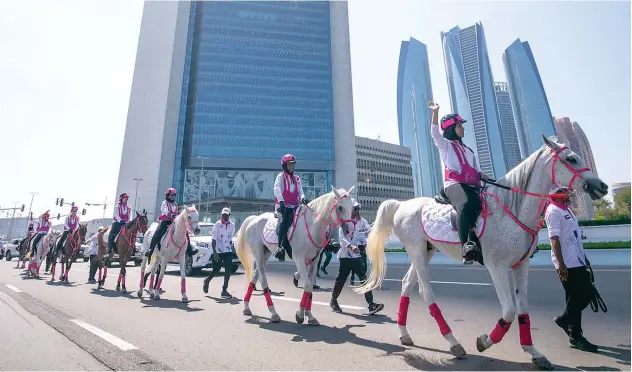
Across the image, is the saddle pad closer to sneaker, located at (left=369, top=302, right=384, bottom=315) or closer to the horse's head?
the horse's head

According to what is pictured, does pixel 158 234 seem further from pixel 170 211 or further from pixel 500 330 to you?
pixel 500 330

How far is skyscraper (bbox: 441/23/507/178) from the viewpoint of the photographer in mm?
147500

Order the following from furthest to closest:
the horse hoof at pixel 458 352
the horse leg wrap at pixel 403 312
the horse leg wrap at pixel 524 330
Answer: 1. the horse leg wrap at pixel 403 312
2. the horse hoof at pixel 458 352
3. the horse leg wrap at pixel 524 330

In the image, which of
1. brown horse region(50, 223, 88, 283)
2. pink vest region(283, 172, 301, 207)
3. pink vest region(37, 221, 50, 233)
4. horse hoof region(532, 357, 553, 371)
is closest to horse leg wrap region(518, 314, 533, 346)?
horse hoof region(532, 357, 553, 371)

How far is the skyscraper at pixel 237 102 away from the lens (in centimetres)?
7962

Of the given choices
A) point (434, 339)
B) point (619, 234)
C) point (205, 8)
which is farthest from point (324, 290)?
point (205, 8)

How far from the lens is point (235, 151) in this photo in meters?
80.8

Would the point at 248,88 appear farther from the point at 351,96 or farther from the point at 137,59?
the point at 137,59

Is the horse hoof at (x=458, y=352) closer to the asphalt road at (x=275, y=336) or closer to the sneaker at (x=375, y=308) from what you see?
the asphalt road at (x=275, y=336)

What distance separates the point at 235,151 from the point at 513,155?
143 meters

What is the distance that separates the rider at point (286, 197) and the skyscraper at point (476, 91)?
149 m

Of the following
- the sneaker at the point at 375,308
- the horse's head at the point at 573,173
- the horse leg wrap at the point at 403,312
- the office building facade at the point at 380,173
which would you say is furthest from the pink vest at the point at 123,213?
the office building facade at the point at 380,173

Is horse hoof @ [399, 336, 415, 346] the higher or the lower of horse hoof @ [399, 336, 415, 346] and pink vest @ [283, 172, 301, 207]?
the lower

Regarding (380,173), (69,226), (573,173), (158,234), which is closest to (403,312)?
(573,173)
